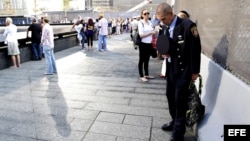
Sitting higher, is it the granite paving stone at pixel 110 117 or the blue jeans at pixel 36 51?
the blue jeans at pixel 36 51

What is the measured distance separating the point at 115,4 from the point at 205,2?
272 ft

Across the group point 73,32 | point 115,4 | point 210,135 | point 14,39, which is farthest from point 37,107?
point 115,4

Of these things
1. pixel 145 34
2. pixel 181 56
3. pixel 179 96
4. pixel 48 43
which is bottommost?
pixel 179 96

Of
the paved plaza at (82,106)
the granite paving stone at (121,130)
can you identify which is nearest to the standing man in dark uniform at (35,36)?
the paved plaza at (82,106)

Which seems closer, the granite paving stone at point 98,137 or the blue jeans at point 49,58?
the granite paving stone at point 98,137

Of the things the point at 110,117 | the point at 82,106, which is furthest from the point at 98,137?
the point at 82,106

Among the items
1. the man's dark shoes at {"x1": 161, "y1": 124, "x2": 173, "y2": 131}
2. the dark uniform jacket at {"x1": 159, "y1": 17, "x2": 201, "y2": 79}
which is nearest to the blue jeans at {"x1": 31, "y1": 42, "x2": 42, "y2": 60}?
the man's dark shoes at {"x1": 161, "y1": 124, "x2": 173, "y2": 131}

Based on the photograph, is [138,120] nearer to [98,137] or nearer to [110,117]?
[110,117]

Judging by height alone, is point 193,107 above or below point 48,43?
below

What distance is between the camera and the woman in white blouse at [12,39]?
7951 mm

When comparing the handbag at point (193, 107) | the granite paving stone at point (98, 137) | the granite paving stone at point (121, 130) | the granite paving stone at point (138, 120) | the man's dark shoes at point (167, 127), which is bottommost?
the granite paving stone at point (98, 137)

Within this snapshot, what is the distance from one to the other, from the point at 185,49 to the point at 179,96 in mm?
587

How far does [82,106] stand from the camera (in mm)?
4574

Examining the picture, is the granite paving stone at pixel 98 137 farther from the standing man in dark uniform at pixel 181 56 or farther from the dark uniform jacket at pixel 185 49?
the dark uniform jacket at pixel 185 49
